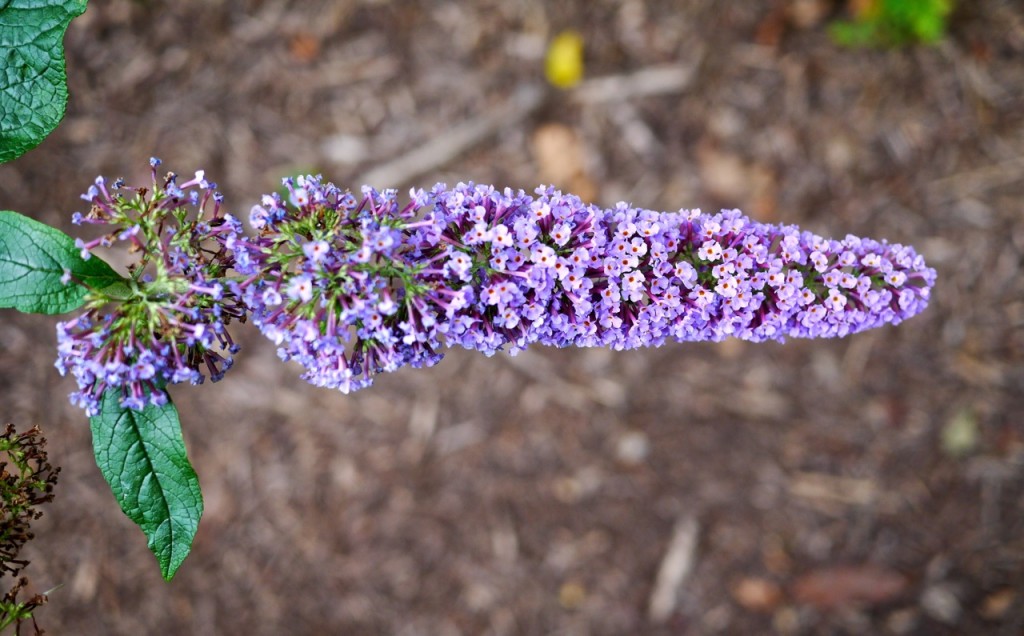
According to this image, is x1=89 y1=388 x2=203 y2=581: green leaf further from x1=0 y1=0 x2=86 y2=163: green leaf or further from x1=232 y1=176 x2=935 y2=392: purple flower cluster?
x1=0 y1=0 x2=86 y2=163: green leaf

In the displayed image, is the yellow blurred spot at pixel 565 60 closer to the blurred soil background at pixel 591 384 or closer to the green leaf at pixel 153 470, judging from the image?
the blurred soil background at pixel 591 384

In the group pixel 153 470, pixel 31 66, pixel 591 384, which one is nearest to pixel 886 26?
pixel 591 384

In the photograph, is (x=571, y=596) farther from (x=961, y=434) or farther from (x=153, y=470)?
(x=153, y=470)

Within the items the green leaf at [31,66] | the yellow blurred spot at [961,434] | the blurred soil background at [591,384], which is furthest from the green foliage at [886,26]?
the green leaf at [31,66]

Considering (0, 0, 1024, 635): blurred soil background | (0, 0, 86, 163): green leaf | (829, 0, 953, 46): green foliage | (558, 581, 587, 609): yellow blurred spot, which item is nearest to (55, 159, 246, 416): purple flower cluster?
(0, 0, 86, 163): green leaf

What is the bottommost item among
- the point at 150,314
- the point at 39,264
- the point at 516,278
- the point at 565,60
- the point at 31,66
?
the point at 516,278
